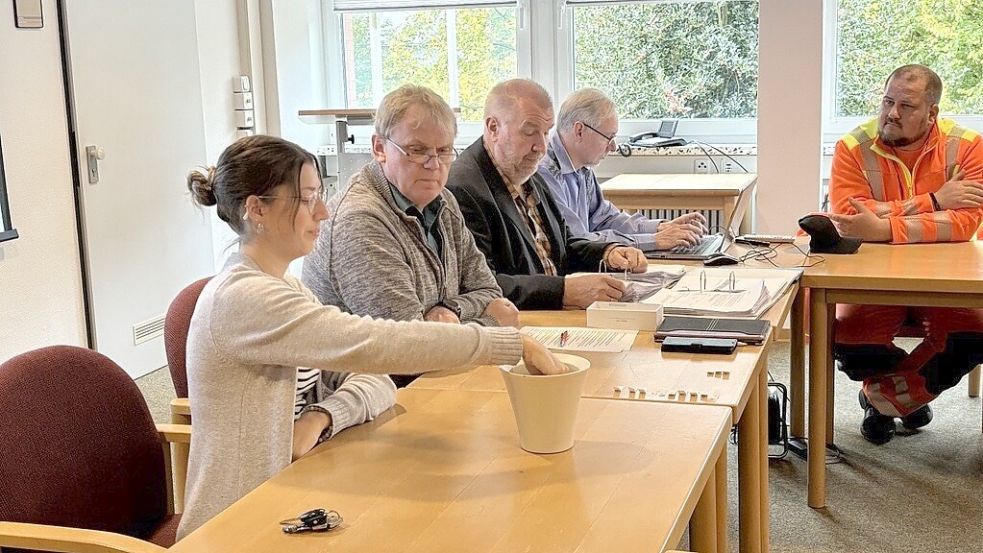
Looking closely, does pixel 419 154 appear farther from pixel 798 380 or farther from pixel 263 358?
pixel 798 380

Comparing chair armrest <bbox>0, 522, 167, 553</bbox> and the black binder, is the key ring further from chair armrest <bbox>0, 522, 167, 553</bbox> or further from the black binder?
the black binder

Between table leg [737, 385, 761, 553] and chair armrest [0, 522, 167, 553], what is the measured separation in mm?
1284

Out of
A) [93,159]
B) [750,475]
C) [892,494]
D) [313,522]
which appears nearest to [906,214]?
[892,494]

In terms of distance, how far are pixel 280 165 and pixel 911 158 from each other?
244 centimetres

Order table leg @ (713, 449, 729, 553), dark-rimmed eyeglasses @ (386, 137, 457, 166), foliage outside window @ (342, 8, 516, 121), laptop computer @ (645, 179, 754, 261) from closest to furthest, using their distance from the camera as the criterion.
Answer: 1. table leg @ (713, 449, 729, 553)
2. dark-rimmed eyeglasses @ (386, 137, 457, 166)
3. laptop computer @ (645, 179, 754, 261)
4. foliage outside window @ (342, 8, 516, 121)

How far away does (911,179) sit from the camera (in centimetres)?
338

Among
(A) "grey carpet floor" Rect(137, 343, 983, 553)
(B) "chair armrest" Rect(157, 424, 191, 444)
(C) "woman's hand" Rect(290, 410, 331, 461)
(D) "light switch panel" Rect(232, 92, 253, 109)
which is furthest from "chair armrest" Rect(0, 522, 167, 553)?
(D) "light switch panel" Rect(232, 92, 253, 109)

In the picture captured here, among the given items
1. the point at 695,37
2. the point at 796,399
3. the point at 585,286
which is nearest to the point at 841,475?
the point at 796,399

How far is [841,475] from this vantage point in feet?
10.6

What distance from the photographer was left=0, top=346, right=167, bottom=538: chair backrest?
1.59 metres

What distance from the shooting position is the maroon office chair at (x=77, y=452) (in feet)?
5.18

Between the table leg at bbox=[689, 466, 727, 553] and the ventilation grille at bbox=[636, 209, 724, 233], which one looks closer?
the table leg at bbox=[689, 466, 727, 553]

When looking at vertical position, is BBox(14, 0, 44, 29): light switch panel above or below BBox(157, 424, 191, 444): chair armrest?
above

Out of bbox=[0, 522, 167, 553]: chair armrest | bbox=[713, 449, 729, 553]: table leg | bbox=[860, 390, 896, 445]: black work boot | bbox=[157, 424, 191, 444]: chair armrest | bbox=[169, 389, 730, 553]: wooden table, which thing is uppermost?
bbox=[169, 389, 730, 553]: wooden table
